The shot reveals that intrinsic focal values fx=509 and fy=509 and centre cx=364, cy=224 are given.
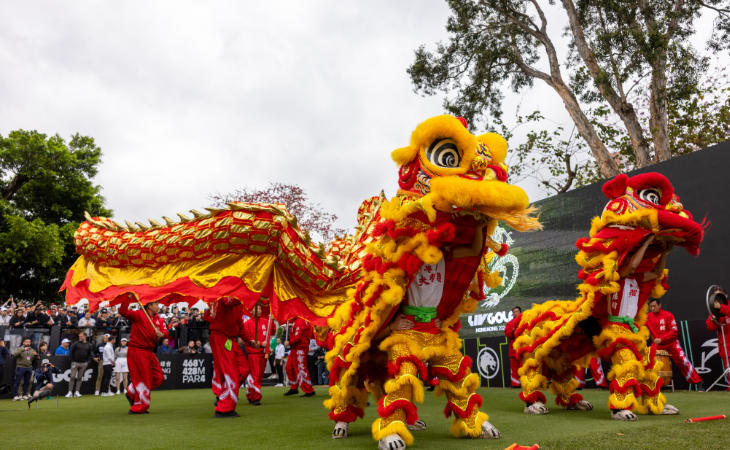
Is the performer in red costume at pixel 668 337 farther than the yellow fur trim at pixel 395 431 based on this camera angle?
Yes

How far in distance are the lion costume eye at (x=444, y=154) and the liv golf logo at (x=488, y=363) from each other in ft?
23.1

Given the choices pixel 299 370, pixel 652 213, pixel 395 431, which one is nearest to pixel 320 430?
pixel 395 431

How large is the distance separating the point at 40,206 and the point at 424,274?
1957 centimetres

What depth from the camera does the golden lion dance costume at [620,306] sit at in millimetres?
4074

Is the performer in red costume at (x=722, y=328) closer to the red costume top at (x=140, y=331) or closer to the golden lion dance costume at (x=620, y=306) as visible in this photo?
the golden lion dance costume at (x=620, y=306)

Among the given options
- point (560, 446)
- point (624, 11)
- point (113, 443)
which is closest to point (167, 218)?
point (113, 443)

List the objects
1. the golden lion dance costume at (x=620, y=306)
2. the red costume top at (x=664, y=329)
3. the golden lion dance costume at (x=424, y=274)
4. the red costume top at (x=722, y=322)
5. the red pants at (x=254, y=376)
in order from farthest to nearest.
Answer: the red pants at (x=254, y=376) < the red costume top at (x=664, y=329) < the red costume top at (x=722, y=322) < the golden lion dance costume at (x=620, y=306) < the golden lion dance costume at (x=424, y=274)

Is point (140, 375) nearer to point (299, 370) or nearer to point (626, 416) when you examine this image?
point (299, 370)

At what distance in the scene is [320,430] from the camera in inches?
158

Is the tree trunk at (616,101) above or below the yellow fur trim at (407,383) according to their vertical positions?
above

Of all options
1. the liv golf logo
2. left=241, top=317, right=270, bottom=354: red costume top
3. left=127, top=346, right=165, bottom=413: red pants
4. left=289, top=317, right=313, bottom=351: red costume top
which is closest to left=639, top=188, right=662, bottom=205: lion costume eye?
left=241, top=317, right=270, bottom=354: red costume top

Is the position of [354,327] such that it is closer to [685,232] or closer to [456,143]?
[456,143]

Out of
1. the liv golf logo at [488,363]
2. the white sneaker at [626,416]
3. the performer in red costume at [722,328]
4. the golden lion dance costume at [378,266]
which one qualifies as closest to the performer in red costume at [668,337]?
the performer in red costume at [722,328]

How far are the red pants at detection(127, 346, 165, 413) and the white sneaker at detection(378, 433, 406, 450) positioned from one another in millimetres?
4151
